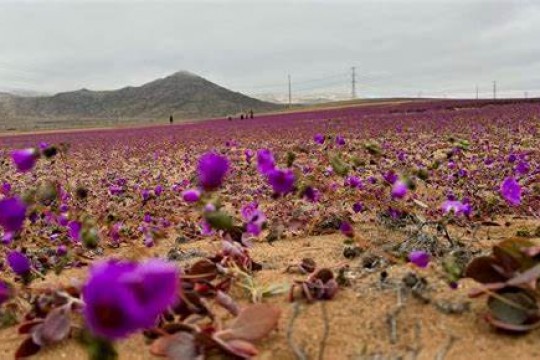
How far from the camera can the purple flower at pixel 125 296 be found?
1.05 metres

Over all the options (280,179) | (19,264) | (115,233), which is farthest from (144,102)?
(280,179)

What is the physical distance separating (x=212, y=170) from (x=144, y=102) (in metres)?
154

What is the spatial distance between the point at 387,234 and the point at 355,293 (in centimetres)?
152

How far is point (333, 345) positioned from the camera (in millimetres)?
2010

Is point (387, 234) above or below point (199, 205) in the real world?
below

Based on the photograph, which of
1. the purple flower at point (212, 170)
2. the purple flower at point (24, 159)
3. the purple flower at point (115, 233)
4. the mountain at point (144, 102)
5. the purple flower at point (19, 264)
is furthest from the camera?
the mountain at point (144, 102)

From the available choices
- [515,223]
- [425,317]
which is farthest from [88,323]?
[515,223]

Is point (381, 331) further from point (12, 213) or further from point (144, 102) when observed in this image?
point (144, 102)

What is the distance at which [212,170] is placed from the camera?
1.83 metres

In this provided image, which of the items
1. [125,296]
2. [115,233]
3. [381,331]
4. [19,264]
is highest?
[125,296]

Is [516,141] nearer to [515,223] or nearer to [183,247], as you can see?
[515,223]

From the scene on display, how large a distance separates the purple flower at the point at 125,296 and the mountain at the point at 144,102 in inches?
5123

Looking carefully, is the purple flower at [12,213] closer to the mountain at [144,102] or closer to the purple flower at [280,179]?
the purple flower at [280,179]

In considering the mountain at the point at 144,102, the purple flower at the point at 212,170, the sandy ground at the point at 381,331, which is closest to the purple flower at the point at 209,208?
the purple flower at the point at 212,170
